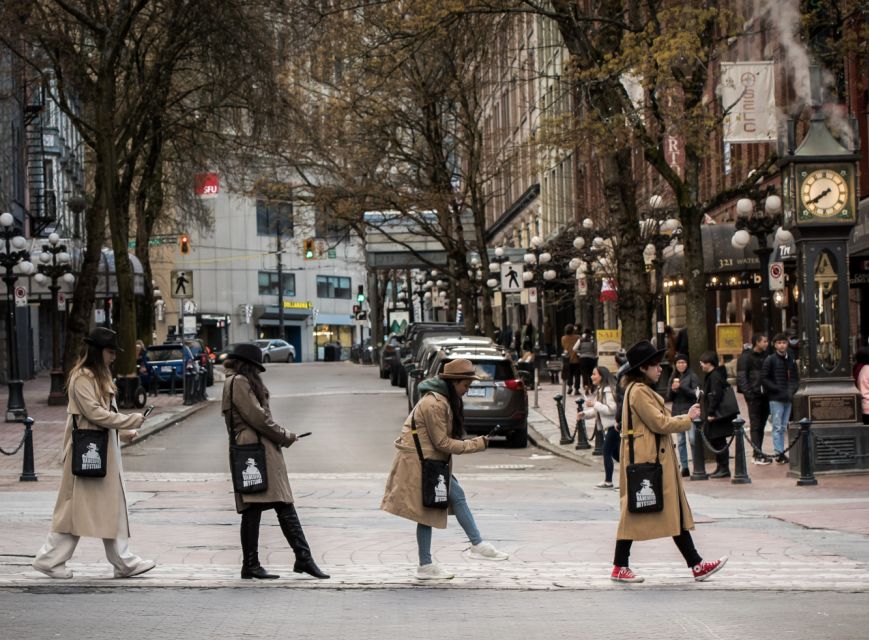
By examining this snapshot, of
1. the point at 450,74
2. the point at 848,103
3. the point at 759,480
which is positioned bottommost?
the point at 759,480

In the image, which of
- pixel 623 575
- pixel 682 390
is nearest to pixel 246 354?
pixel 623 575

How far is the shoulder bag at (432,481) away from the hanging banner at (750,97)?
14.1 metres

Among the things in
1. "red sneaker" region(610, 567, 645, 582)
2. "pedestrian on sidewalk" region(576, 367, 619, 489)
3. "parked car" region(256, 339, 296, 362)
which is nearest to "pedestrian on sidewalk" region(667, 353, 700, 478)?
"pedestrian on sidewalk" region(576, 367, 619, 489)

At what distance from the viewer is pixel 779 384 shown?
67.9ft

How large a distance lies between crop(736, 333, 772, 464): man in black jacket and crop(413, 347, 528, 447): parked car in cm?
520

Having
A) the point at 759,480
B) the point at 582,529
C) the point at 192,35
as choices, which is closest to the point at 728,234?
the point at 192,35

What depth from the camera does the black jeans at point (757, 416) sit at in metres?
21.5

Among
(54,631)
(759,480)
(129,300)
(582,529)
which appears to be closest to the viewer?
(54,631)

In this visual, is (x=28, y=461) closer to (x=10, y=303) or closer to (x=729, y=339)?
(x=10, y=303)

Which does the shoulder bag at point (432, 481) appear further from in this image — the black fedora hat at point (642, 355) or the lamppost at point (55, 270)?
the lamppost at point (55, 270)

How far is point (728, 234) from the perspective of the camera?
3816 centimetres

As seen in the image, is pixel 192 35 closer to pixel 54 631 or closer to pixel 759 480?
pixel 759 480

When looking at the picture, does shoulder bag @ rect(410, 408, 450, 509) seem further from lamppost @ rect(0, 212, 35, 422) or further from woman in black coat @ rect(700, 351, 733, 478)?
lamppost @ rect(0, 212, 35, 422)

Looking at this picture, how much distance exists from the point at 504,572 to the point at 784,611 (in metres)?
2.41
